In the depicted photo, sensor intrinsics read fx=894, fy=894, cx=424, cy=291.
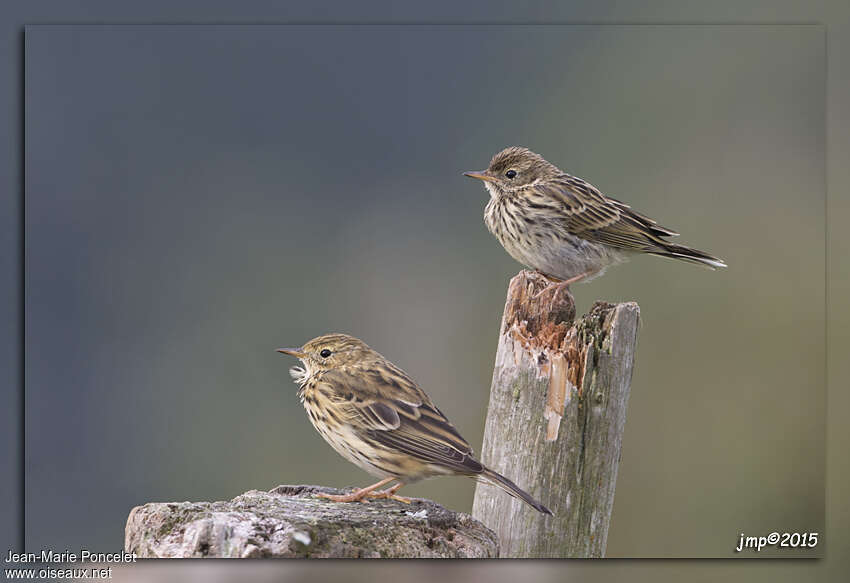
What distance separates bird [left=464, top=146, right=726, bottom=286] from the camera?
459cm

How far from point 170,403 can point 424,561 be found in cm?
153

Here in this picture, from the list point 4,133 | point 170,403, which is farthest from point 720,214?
point 4,133

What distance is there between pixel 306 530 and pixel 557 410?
4.04 ft

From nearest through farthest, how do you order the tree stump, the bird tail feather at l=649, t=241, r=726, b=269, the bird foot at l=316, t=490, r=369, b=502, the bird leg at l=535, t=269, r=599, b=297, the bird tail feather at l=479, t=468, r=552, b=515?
A: the tree stump
the bird tail feather at l=479, t=468, r=552, b=515
the bird foot at l=316, t=490, r=369, b=502
the bird leg at l=535, t=269, r=599, b=297
the bird tail feather at l=649, t=241, r=726, b=269

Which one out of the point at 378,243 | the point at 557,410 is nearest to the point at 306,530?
the point at 557,410

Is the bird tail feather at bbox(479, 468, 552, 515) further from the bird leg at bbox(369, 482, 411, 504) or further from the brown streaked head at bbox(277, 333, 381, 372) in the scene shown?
the brown streaked head at bbox(277, 333, 381, 372)

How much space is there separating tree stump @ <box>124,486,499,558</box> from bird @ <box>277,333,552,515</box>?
0.18 m

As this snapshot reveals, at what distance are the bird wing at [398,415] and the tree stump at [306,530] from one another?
0.26 metres

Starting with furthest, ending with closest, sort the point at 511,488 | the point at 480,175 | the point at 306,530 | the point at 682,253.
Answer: the point at 480,175 → the point at 682,253 → the point at 511,488 → the point at 306,530

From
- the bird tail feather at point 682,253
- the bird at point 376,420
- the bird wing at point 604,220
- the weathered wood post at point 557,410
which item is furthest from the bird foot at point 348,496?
the bird tail feather at point 682,253

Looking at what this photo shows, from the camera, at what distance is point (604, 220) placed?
15.2 feet

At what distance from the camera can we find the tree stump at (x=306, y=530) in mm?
3812

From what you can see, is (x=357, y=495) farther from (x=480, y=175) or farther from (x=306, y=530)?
(x=480, y=175)

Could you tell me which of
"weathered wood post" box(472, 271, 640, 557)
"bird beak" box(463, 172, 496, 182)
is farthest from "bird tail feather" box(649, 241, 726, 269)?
"bird beak" box(463, 172, 496, 182)
